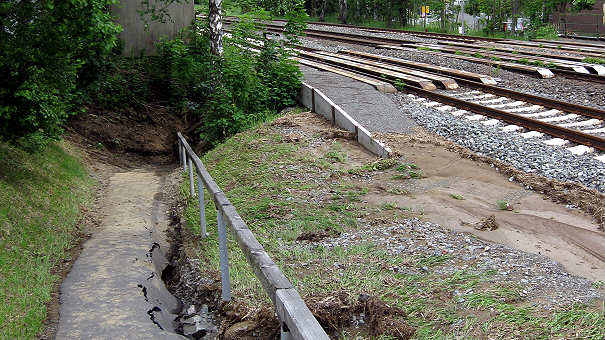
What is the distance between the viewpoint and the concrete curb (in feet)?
31.5

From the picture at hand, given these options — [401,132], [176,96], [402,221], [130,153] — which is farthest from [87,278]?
[176,96]

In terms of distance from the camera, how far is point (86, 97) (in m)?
13.8

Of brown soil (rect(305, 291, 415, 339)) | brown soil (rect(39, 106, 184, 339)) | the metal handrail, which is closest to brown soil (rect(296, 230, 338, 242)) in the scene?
the metal handrail

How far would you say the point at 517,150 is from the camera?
9.25 metres

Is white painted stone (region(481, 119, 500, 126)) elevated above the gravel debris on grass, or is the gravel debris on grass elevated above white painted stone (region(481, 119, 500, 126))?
white painted stone (region(481, 119, 500, 126))

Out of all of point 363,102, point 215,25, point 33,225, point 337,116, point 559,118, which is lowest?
point 33,225

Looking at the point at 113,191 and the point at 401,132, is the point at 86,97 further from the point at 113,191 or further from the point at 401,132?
the point at 401,132

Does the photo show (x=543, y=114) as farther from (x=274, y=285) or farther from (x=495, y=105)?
(x=274, y=285)

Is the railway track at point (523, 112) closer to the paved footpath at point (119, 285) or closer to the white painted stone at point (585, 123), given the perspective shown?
the white painted stone at point (585, 123)

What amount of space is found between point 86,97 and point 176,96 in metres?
2.28

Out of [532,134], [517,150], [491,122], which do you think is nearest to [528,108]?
[491,122]

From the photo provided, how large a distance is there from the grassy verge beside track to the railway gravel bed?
171cm

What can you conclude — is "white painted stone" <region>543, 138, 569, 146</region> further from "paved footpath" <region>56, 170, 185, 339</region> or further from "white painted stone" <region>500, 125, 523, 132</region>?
"paved footpath" <region>56, 170, 185, 339</region>

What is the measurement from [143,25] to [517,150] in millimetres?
10836
